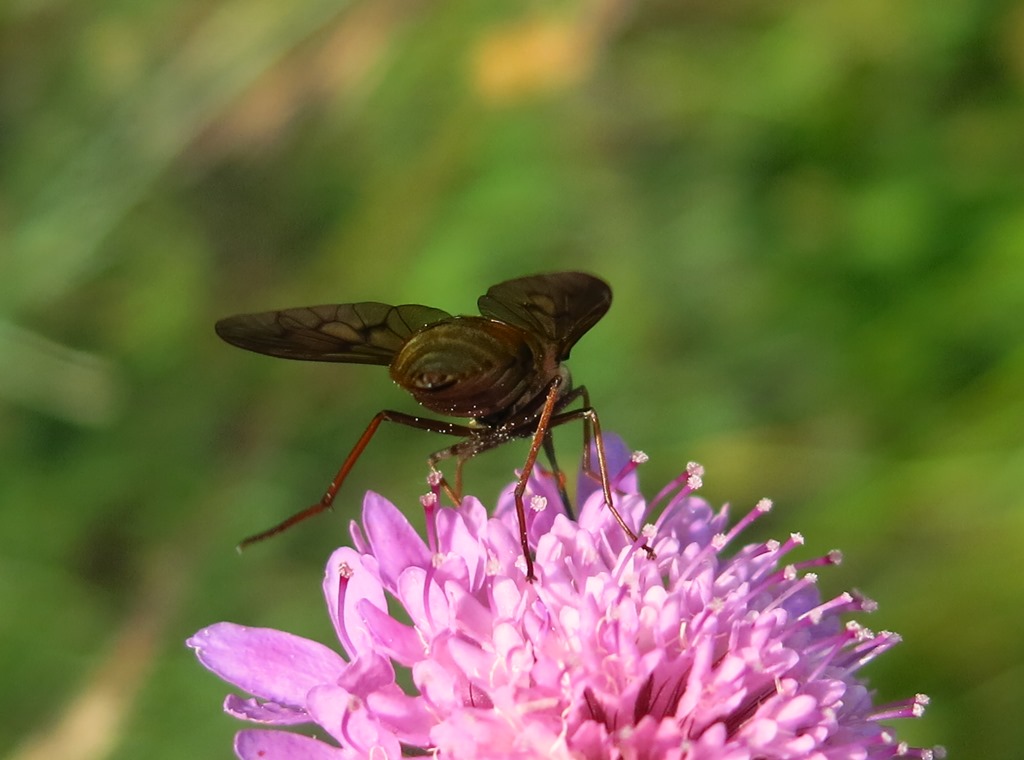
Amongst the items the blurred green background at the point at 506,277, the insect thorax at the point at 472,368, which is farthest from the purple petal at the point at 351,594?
the blurred green background at the point at 506,277

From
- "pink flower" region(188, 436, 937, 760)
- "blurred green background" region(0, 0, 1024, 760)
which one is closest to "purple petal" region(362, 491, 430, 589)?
"pink flower" region(188, 436, 937, 760)

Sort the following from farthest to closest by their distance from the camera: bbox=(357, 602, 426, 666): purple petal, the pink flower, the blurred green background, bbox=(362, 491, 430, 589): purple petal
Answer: the blurred green background → bbox=(362, 491, 430, 589): purple petal → bbox=(357, 602, 426, 666): purple petal → the pink flower

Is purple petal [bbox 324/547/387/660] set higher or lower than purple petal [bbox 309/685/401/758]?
higher

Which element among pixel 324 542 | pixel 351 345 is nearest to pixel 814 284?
pixel 324 542

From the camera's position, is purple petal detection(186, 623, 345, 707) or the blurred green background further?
the blurred green background

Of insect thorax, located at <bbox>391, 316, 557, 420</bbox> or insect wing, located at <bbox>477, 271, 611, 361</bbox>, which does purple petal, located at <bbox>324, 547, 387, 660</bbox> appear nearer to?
insect thorax, located at <bbox>391, 316, 557, 420</bbox>
